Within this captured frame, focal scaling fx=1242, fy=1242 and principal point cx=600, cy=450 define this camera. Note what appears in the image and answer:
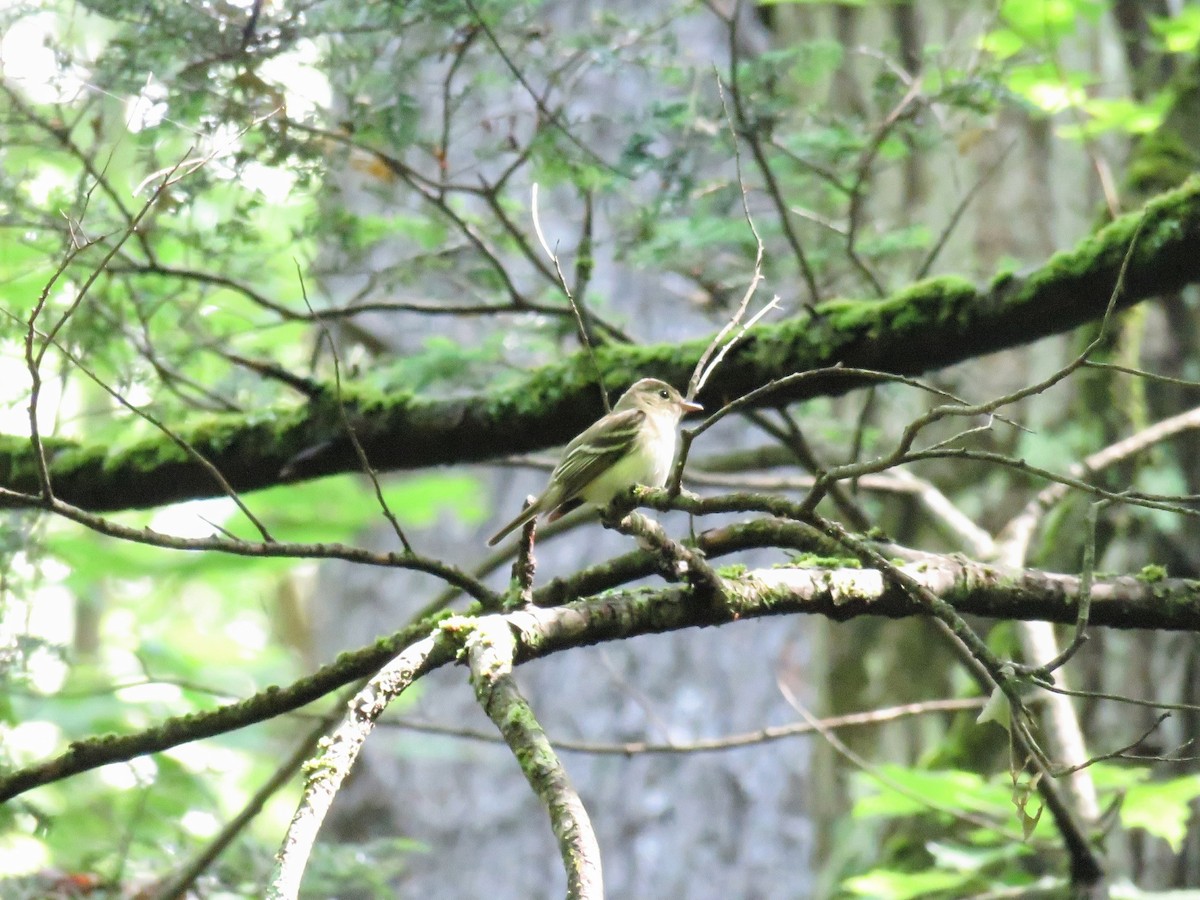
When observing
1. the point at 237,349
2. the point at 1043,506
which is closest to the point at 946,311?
the point at 1043,506

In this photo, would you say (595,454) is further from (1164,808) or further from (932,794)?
(1164,808)

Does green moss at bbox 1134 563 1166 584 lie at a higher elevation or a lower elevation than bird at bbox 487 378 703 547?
lower

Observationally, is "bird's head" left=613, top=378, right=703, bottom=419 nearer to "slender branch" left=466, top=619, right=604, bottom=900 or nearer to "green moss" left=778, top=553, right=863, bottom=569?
"green moss" left=778, top=553, right=863, bottom=569

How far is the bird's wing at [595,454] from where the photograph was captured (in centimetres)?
367

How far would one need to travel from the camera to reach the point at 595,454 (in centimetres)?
367

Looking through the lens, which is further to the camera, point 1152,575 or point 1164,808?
point 1164,808

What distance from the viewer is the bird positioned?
3670mm

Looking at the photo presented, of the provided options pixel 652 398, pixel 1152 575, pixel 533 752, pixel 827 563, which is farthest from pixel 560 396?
pixel 533 752

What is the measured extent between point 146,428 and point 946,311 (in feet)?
10.3

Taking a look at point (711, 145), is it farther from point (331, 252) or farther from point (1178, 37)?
point (1178, 37)

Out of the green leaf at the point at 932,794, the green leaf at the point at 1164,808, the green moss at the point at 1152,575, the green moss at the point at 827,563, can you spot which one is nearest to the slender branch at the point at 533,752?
the green moss at the point at 827,563

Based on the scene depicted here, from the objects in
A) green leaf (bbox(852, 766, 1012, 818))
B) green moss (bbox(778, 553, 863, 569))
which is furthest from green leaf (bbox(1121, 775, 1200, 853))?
green moss (bbox(778, 553, 863, 569))

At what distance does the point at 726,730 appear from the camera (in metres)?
8.55

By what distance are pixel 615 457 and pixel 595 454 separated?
0.07 metres
